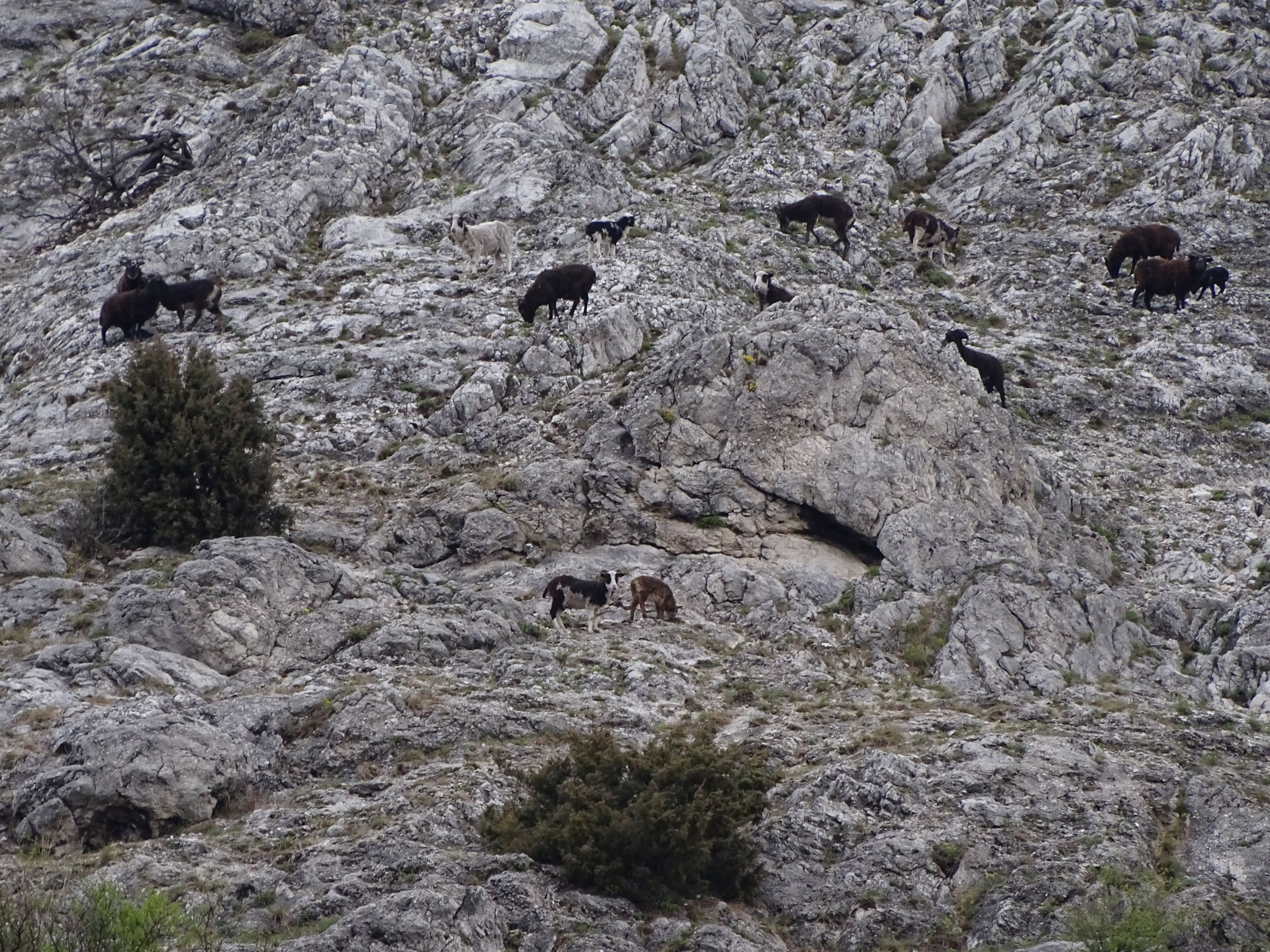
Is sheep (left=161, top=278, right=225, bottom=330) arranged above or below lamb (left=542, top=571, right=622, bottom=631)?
above

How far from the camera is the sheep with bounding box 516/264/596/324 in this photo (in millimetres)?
30422

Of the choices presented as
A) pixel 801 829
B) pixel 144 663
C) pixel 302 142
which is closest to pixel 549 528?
pixel 144 663

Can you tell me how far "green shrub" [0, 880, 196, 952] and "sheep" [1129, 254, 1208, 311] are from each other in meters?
29.4

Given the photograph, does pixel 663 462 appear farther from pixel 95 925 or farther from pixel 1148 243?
pixel 1148 243

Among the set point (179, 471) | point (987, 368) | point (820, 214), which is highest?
point (179, 471)

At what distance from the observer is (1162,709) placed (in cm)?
1936

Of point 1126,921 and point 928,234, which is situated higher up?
point 1126,921

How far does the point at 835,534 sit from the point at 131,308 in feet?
56.2

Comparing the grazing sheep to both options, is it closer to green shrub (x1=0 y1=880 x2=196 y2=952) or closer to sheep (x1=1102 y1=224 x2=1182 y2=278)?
sheep (x1=1102 y1=224 x2=1182 y2=278)

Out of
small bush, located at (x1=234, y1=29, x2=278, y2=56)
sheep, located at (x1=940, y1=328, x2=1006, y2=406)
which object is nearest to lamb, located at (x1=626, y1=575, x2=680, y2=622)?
sheep, located at (x1=940, y1=328, x2=1006, y2=406)

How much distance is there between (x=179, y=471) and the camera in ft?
78.3

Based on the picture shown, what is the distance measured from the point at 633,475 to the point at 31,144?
28167 mm

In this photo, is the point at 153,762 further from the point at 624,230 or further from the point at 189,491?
the point at 624,230

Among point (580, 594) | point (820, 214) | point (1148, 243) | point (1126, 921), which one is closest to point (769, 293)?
point (820, 214)
